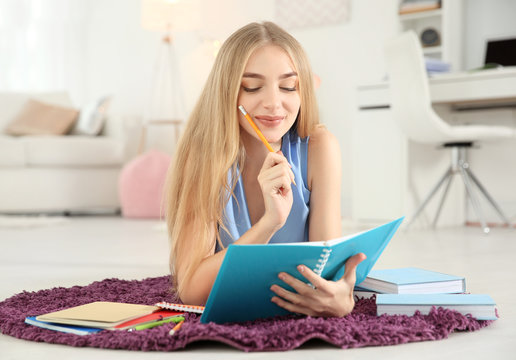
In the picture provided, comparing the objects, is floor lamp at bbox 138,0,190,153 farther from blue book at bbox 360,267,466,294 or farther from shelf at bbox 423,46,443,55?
blue book at bbox 360,267,466,294

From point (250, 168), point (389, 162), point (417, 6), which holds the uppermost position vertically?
point (417, 6)

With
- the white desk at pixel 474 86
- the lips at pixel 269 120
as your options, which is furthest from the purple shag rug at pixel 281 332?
the white desk at pixel 474 86

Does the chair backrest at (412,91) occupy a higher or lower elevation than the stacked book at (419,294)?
higher

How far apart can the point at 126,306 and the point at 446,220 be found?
9.44ft

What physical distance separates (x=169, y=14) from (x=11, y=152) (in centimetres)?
140

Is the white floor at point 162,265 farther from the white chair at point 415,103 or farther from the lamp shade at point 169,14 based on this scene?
the lamp shade at point 169,14

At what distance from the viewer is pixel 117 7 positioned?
586cm

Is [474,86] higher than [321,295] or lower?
higher

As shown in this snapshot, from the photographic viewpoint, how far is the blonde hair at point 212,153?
129 centimetres

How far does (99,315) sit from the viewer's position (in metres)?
1.16

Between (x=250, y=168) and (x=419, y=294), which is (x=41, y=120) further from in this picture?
(x=419, y=294)

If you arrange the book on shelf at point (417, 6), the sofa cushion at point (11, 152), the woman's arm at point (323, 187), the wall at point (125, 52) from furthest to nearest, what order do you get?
the wall at point (125, 52)
the sofa cushion at point (11, 152)
the book on shelf at point (417, 6)
the woman's arm at point (323, 187)

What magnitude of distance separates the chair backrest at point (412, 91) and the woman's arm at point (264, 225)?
2082 millimetres

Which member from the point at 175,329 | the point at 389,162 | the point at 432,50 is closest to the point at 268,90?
the point at 175,329
